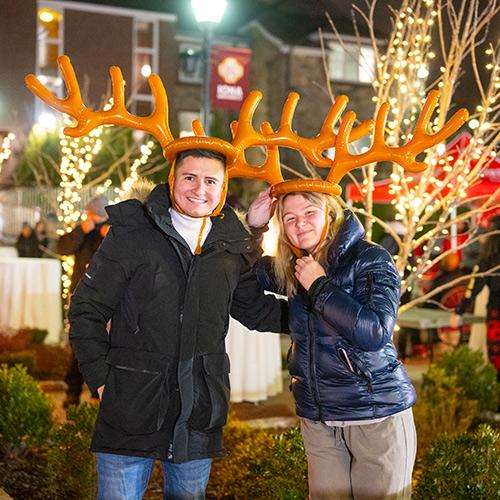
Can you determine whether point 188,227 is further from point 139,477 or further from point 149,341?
point 139,477

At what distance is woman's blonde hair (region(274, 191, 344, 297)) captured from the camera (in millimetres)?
3629

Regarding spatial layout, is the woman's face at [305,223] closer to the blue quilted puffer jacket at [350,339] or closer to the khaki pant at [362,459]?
the blue quilted puffer jacket at [350,339]

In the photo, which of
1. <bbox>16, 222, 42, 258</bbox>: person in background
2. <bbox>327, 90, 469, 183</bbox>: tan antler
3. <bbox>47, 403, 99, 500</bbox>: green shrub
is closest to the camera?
<bbox>327, 90, 469, 183</bbox>: tan antler

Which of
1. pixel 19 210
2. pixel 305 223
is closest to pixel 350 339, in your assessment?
pixel 305 223

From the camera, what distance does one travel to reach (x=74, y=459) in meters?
5.11

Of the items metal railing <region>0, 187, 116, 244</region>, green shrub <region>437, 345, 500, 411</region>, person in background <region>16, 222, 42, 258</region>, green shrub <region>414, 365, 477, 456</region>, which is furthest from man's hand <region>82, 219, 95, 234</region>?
metal railing <region>0, 187, 116, 244</region>

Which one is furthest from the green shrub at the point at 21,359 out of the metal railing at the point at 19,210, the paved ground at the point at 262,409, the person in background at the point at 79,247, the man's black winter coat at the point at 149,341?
the metal railing at the point at 19,210

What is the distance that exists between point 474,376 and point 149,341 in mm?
5194

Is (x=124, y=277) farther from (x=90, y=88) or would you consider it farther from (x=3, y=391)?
(x=90, y=88)

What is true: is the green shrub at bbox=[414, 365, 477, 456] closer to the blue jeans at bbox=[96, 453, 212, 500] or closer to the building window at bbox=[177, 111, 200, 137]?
the blue jeans at bbox=[96, 453, 212, 500]

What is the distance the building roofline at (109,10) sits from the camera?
30219mm

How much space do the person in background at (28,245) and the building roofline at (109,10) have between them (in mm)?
13557

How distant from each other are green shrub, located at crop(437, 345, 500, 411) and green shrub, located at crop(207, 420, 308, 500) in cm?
284

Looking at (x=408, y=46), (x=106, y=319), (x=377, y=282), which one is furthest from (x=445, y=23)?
(x=106, y=319)
